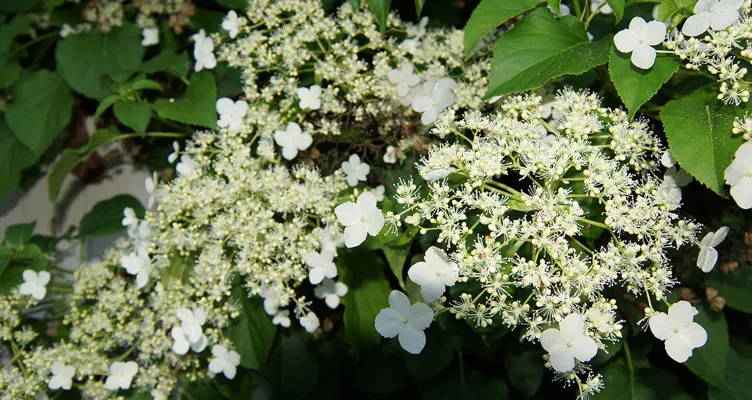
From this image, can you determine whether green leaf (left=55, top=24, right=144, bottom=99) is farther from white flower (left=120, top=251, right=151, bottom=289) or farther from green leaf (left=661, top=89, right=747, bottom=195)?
green leaf (left=661, top=89, right=747, bottom=195)

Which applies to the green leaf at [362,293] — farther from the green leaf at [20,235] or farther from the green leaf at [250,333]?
the green leaf at [20,235]

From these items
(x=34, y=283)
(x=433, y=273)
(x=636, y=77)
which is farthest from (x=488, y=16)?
(x=34, y=283)

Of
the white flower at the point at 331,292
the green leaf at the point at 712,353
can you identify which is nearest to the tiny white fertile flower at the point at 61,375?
the white flower at the point at 331,292

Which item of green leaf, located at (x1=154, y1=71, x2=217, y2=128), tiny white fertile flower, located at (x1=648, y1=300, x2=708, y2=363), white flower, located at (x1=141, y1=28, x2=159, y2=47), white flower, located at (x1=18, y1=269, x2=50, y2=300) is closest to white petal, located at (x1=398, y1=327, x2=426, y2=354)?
tiny white fertile flower, located at (x1=648, y1=300, x2=708, y2=363)

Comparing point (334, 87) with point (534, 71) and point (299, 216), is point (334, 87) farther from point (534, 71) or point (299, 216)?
point (534, 71)

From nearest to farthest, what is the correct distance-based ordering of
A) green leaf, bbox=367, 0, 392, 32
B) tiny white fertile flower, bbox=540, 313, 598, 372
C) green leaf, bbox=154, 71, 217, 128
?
tiny white fertile flower, bbox=540, 313, 598, 372 → green leaf, bbox=367, 0, 392, 32 → green leaf, bbox=154, 71, 217, 128

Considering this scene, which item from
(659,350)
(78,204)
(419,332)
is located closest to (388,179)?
(419,332)
